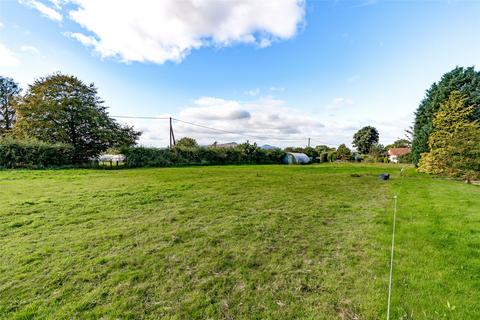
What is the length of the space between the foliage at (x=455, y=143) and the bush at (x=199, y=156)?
17774 mm

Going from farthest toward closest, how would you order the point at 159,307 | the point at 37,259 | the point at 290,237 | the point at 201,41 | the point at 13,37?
the point at 201,41
the point at 13,37
the point at 290,237
the point at 37,259
the point at 159,307

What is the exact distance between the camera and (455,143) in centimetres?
1066

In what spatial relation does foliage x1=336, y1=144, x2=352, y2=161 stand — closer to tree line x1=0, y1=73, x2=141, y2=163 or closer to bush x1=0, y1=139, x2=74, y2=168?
tree line x1=0, y1=73, x2=141, y2=163

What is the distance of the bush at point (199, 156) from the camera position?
1967cm

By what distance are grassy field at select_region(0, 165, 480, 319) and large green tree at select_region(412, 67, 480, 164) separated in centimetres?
1265

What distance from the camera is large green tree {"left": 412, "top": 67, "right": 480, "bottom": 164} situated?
43.8ft

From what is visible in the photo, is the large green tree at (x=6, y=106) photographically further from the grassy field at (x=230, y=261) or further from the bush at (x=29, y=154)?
the grassy field at (x=230, y=261)

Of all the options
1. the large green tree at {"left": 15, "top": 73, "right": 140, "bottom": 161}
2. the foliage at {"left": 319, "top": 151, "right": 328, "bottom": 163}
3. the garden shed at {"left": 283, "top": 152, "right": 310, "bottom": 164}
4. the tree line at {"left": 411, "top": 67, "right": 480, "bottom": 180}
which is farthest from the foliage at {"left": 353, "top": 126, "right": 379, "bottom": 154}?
the large green tree at {"left": 15, "top": 73, "right": 140, "bottom": 161}

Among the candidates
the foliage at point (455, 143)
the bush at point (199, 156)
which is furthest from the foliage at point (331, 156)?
the foliage at point (455, 143)

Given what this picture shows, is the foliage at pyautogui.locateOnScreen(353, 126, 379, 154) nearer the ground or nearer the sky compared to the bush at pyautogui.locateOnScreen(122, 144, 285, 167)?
nearer the sky

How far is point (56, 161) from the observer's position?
54.1 ft

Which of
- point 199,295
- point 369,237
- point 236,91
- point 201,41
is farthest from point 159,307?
point 236,91

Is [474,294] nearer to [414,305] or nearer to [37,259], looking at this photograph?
[414,305]

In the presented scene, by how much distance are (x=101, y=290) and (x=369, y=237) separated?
13.2ft
